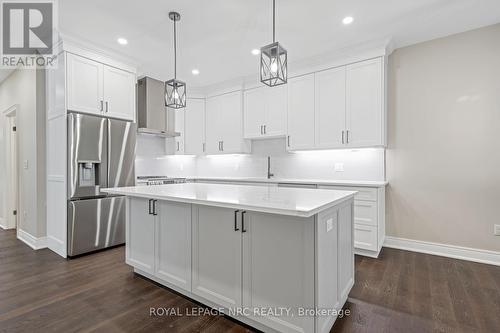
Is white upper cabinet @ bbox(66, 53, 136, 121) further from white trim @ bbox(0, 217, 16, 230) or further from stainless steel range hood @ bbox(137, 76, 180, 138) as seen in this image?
white trim @ bbox(0, 217, 16, 230)

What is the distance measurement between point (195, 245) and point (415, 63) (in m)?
3.64

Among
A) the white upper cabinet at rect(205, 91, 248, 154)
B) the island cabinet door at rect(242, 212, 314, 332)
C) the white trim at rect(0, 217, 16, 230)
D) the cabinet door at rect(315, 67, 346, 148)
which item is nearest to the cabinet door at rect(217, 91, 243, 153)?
the white upper cabinet at rect(205, 91, 248, 154)

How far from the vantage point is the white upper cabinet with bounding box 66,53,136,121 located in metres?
3.18

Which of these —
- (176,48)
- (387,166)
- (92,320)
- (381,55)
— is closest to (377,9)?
(381,55)

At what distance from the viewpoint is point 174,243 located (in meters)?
2.17

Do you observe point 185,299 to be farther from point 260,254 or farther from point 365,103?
point 365,103

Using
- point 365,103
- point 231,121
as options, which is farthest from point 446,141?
point 231,121

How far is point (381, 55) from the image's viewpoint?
3244 mm

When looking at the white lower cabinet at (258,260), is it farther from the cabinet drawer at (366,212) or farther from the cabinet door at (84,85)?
the cabinet door at (84,85)

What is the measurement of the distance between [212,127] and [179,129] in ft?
2.30

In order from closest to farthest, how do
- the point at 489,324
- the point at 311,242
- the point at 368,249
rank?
the point at 311,242
the point at 489,324
the point at 368,249

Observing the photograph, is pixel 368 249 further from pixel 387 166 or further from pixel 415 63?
pixel 415 63

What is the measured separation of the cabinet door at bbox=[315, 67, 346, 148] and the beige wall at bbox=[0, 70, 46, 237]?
4.01m

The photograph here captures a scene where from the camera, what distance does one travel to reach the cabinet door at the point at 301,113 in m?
3.84
